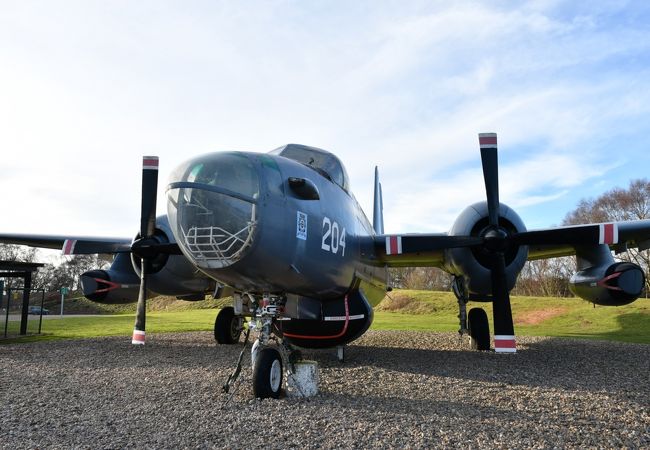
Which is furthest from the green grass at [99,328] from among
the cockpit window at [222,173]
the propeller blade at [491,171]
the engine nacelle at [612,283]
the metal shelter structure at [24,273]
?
the engine nacelle at [612,283]

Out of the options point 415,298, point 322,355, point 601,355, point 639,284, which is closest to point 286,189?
point 322,355

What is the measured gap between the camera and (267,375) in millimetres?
6367

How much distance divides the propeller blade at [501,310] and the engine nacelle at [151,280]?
672 centimetres

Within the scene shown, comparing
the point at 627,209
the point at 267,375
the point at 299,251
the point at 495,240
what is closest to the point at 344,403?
the point at 267,375

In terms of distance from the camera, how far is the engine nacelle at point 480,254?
33.9 feet

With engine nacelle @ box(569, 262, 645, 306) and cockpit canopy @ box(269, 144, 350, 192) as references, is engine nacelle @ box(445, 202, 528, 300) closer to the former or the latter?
engine nacelle @ box(569, 262, 645, 306)

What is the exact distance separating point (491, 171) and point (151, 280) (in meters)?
8.49

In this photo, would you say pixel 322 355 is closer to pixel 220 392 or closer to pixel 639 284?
pixel 220 392

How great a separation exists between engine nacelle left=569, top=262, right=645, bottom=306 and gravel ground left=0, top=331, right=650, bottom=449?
4.73 feet

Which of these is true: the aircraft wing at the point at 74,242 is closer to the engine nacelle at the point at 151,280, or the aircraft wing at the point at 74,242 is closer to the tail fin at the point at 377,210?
the engine nacelle at the point at 151,280

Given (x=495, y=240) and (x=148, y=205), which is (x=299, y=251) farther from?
(x=495, y=240)

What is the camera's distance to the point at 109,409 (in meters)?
6.01

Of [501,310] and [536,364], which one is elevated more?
[501,310]

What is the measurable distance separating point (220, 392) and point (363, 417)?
246 cm
